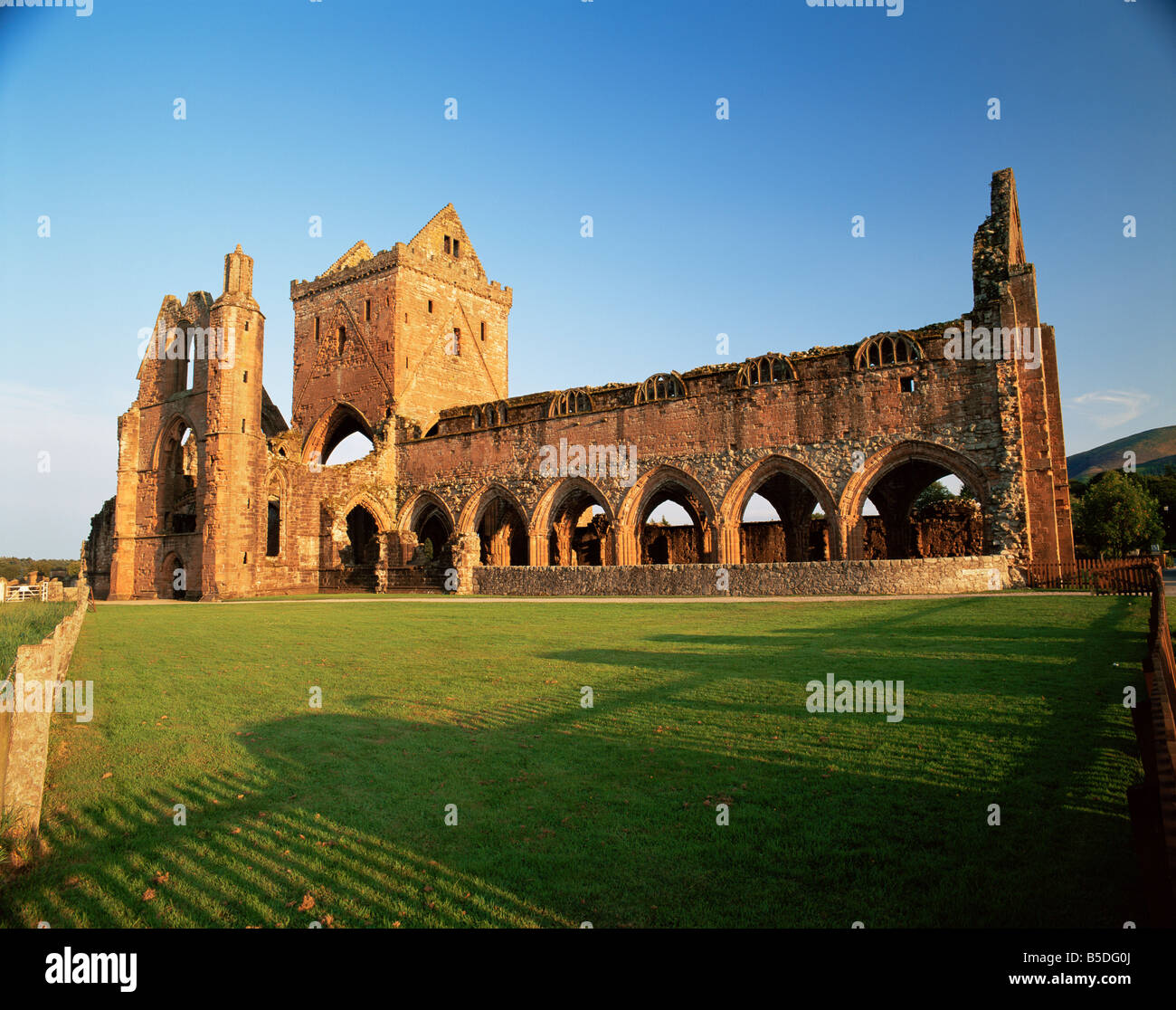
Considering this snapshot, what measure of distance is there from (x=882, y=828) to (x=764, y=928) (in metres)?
1.15

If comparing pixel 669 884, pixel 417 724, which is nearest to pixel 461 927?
pixel 669 884

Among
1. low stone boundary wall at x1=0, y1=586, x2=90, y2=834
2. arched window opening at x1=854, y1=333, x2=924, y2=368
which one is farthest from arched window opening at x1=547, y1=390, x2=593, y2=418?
low stone boundary wall at x1=0, y1=586, x2=90, y2=834

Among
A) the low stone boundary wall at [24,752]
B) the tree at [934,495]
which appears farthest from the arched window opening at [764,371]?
the tree at [934,495]

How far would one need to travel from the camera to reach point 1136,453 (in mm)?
161875

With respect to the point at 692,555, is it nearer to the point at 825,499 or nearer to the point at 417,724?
the point at 825,499

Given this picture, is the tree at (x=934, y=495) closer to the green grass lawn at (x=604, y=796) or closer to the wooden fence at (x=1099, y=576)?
the wooden fence at (x=1099, y=576)

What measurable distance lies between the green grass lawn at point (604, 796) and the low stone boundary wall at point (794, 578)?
9.09 m

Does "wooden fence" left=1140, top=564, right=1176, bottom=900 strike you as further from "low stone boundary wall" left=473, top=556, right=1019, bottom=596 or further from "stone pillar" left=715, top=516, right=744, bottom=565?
"stone pillar" left=715, top=516, right=744, bottom=565

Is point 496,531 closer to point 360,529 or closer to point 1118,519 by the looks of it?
point 360,529

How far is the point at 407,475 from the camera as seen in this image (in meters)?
37.7

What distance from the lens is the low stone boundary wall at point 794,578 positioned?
17.9 meters

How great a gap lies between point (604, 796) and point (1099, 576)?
1786cm

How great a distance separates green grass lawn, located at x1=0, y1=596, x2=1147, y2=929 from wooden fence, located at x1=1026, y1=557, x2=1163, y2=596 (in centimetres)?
928

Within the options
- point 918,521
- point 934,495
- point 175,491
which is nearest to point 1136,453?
point 934,495
